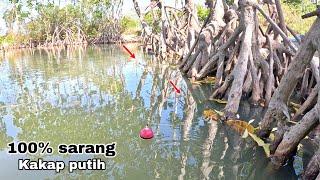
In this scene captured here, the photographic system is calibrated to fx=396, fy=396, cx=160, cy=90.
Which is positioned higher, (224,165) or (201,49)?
(201,49)

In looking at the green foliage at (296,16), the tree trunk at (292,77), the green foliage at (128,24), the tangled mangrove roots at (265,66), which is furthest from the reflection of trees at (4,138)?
the green foliage at (128,24)

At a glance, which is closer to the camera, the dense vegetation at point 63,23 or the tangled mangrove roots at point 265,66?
the tangled mangrove roots at point 265,66

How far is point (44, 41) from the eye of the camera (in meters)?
41.2

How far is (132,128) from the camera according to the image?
25.0 feet

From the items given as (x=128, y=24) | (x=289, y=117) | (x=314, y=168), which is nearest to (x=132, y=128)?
(x=289, y=117)

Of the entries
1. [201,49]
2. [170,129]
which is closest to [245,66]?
[170,129]

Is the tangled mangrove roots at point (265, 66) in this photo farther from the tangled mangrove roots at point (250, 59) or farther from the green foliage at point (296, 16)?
the green foliage at point (296, 16)

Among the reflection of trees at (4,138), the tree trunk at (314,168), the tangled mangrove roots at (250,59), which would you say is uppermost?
the tangled mangrove roots at (250,59)

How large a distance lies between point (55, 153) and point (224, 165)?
8.61 feet

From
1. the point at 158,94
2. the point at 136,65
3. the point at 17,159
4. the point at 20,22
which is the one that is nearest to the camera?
the point at 17,159

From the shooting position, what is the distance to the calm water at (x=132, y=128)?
5.43 m

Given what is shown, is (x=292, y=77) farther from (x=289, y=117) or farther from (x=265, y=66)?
(x=265, y=66)

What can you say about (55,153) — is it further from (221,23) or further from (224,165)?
(221,23)

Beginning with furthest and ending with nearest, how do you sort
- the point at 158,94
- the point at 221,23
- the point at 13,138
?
the point at 221,23
the point at 158,94
the point at 13,138
